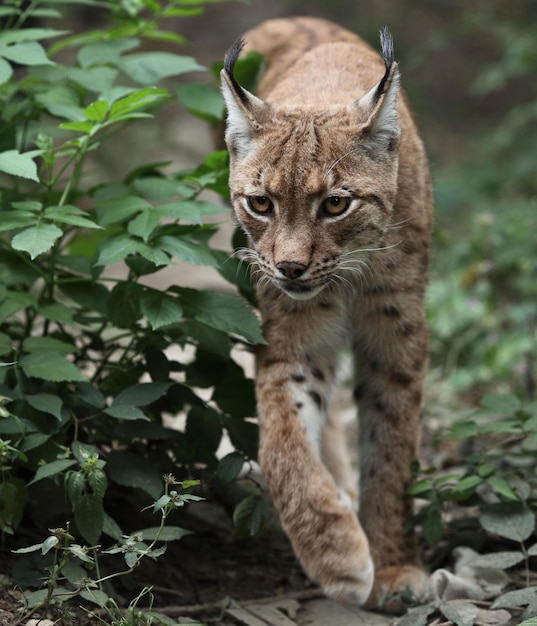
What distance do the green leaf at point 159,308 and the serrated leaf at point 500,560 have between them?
1.55m

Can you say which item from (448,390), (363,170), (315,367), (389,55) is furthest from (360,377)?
(448,390)

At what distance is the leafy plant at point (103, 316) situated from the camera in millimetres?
3473

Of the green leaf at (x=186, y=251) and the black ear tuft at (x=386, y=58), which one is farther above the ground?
the black ear tuft at (x=386, y=58)

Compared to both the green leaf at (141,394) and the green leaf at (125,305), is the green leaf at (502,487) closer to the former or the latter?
the green leaf at (141,394)

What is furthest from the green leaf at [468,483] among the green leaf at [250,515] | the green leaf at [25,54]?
the green leaf at [25,54]

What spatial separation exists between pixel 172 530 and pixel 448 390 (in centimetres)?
334

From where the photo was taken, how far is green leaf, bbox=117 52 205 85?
4238mm

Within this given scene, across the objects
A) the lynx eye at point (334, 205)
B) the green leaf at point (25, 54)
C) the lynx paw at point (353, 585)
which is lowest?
the lynx paw at point (353, 585)

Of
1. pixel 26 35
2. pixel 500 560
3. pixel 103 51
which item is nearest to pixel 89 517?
pixel 500 560

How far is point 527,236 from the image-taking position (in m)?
7.58

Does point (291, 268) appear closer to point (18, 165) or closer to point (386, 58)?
point (386, 58)

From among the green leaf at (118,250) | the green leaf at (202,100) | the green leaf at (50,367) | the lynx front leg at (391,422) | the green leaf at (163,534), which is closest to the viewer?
the green leaf at (163,534)

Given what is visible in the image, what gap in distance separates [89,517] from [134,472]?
428mm

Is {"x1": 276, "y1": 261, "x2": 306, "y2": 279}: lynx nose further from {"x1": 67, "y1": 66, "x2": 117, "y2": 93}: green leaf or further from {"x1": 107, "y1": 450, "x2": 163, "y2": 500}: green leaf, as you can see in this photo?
{"x1": 67, "y1": 66, "x2": 117, "y2": 93}: green leaf
